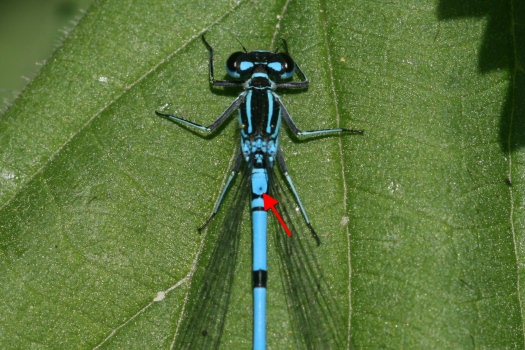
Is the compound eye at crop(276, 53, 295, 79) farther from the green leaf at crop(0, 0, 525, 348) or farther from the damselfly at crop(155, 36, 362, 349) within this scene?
the green leaf at crop(0, 0, 525, 348)

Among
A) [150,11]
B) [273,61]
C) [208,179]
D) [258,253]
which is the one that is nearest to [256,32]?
[273,61]

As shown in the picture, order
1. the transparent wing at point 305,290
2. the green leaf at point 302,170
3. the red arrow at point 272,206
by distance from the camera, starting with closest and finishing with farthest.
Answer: the green leaf at point 302,170 → the transparent wing at point 305,290 → the red arrow at point 272,206

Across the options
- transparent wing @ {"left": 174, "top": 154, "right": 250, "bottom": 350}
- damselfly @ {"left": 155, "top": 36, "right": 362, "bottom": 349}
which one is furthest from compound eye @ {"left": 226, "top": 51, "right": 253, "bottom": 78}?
transparent wing @ {"left": 174, "top": 154, "right": 250, "bottom": 350}

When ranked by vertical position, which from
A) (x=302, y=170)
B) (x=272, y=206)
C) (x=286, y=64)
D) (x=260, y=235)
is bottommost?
(x=260, y=235)

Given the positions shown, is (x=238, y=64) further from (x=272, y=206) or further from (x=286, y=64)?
(x=272, y=206)

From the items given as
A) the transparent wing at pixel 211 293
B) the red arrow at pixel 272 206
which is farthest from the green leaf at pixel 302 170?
the red arrow at pixel 272 206

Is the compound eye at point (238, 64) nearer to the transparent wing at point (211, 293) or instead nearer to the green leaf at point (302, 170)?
the green leaf at point (302, 170)

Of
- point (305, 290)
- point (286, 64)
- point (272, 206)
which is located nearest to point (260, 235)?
point (272, 206)
